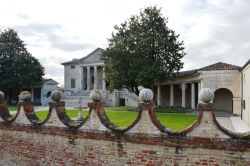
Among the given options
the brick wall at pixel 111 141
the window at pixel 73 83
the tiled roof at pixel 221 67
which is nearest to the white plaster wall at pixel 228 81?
the tiled roof at pixel 221 67

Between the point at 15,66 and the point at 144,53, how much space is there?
82.3 ft

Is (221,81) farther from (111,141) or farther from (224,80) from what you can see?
(111,141)

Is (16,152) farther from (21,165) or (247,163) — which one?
(247,163)

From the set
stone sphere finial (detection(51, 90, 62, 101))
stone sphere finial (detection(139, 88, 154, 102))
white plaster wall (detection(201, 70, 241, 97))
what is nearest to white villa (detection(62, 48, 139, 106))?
white plaster wall (detection(201, 70, 241, 97))

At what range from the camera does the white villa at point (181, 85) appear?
31.9 meters

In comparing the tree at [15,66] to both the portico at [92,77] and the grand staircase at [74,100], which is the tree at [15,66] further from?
the portico at [92,77]

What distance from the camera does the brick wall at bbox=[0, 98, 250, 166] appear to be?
7090 millimetres

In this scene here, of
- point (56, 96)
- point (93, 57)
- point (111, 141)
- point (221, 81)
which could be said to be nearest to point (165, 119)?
point (221, 81)

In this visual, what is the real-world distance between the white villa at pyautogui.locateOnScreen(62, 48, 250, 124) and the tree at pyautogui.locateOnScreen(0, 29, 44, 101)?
22.5 feet

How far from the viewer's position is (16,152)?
35.4 ft

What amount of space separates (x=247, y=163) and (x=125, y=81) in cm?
2862

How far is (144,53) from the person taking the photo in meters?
35.4

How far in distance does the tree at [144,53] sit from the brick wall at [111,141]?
909 inches

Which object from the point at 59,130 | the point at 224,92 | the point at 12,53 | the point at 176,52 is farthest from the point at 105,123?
the point at 12,53
